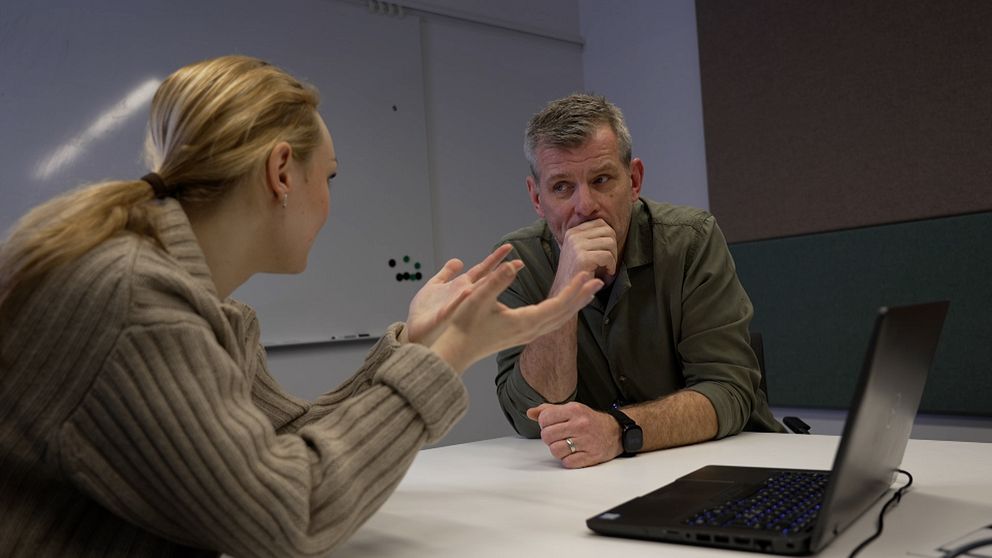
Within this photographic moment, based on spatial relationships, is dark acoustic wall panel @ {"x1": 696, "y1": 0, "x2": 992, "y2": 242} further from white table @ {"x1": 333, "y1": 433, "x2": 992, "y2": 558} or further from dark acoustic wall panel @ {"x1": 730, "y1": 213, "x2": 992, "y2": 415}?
white table @ {"x1": 333, "y1": 433, "x2": 992, "y2": 558}

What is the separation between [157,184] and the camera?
928mm

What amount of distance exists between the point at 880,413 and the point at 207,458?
2.19 ft

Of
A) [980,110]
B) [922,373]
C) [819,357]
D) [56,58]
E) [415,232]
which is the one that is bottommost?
[819,357]

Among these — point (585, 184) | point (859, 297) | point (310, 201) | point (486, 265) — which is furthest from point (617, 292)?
point (859, 297)

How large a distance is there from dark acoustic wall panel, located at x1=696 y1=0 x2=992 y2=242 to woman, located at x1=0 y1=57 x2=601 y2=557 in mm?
2469

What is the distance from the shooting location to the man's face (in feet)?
5.66

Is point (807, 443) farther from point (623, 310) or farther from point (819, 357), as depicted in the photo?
point (819, 357)

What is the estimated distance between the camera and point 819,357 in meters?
3.12

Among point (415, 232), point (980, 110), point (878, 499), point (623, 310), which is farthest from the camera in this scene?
point (415, 232)

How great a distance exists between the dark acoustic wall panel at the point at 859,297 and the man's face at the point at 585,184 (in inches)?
60.3

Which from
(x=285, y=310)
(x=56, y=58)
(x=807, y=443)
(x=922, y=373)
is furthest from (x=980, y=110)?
(x=56, y=58)

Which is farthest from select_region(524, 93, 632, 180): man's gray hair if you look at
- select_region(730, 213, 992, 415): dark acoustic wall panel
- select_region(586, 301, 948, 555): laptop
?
select_region(730, 213, 992, 415): dark acoustic wall panel

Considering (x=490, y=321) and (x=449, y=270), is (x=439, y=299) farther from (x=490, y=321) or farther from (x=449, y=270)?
(x=490, y=321)

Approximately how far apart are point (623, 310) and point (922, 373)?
0.83m
